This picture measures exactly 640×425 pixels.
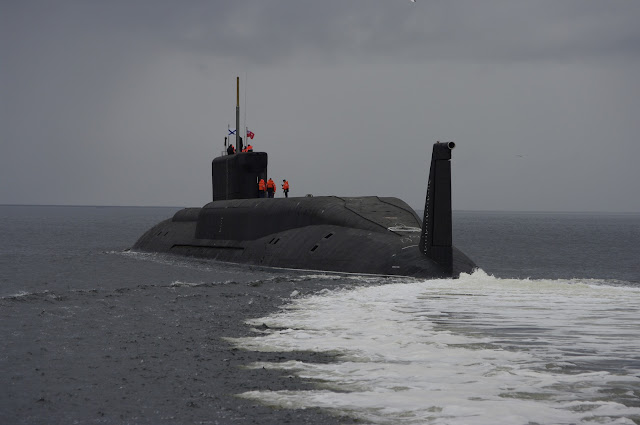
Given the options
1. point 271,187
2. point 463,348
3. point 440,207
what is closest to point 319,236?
point 440,207

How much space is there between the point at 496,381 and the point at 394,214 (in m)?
17.0

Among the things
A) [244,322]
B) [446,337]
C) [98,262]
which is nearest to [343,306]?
[244,322]

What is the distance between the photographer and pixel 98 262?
34.7 metres

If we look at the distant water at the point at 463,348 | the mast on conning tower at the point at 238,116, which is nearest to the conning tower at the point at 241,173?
the mast on conning tower at the point at 238,116

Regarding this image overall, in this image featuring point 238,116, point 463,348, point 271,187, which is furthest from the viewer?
point 238,116

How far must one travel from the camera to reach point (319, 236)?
25.3 metres

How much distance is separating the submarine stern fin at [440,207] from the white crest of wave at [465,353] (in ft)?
9.03

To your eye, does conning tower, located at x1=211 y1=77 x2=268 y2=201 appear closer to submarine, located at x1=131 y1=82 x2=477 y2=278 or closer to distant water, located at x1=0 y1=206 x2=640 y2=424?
submarine, located at x1=131 y1=82 x2=477 y2=278

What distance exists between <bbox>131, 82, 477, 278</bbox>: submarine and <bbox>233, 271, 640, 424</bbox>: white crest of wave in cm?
306

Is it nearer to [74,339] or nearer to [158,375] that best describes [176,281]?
[74,339]

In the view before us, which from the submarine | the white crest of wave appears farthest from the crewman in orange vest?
the white crest of wave

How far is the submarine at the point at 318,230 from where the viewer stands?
20.9 m

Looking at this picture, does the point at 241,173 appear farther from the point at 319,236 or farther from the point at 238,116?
the point at 319,236

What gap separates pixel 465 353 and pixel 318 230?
15227mm
